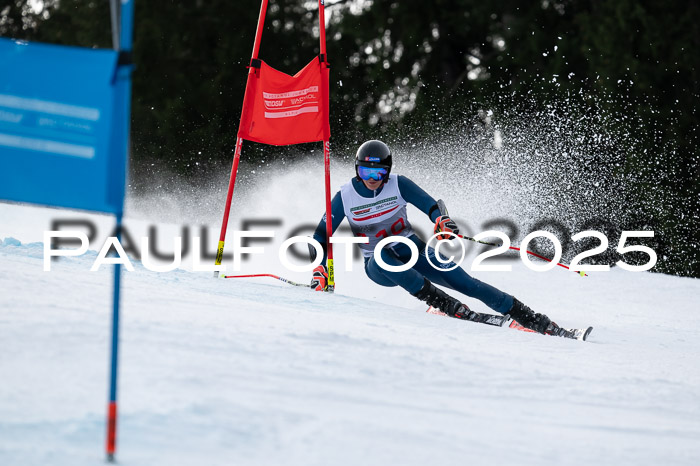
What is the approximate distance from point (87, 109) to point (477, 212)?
9.02 metres

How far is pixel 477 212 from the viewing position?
11.1 metres

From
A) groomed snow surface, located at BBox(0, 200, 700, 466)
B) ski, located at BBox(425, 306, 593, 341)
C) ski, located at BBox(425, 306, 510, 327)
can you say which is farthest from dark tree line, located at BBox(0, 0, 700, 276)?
groomed snow surface, located at BBox(0, 200, 700, 466)

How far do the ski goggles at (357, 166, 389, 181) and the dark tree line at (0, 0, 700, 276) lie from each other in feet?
19.7

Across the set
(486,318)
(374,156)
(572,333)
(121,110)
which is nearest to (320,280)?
(374,156)

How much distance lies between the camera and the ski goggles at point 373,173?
5.88 metres

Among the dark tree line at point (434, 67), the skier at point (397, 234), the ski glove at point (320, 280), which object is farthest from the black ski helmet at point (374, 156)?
the dark tree line at point (434, 67)

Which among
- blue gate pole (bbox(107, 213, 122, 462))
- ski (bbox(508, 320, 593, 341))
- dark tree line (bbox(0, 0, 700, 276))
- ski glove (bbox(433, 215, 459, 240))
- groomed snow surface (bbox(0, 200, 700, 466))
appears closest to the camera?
blue gate pole (bbox(107, 213, 122, 462))

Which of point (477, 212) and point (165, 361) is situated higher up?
point (477, 212)

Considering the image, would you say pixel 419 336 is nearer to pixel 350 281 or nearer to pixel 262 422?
pixel 262 422

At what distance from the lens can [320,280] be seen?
19.8ft

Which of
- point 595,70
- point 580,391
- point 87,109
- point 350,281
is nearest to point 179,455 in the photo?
point 87,109

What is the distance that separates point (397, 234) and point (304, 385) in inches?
124

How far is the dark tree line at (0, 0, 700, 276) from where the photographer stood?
36.1 ft

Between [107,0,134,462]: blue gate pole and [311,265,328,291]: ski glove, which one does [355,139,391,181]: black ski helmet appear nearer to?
[311,265,328,291]: ski glove
